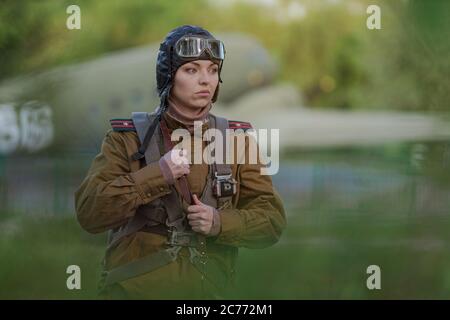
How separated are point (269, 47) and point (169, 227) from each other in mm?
2362

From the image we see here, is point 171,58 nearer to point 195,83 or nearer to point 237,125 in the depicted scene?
point 195,83

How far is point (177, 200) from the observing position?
206 centimetres

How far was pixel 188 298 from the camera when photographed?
222 cm

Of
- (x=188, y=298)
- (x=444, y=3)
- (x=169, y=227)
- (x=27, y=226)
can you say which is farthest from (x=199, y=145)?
(x=444, y=3)

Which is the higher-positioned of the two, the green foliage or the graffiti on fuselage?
the green foliage

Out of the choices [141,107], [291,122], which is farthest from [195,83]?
[291,122]

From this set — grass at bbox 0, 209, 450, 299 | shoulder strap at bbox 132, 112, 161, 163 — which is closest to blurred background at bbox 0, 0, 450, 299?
grass at bbox 0, 209, 450, 299

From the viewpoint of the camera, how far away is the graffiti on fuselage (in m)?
3.81

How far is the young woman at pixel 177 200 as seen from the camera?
2.02 m

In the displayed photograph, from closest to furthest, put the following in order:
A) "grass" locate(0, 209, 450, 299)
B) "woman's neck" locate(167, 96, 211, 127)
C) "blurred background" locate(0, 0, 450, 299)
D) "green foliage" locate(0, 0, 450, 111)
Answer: "woman's neck" locate(167, 96, 211, 127)
"grass" locate(0, 209, 450, 299)
"blurred background" locate(0, 0, 450, 299)
"green foliage" locate(0, 0, 450, 111)

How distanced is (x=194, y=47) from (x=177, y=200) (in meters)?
0.40

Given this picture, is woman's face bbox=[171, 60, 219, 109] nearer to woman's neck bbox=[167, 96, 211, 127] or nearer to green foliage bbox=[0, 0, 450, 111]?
woman's neck bbox=[167, 96, 211, 127]

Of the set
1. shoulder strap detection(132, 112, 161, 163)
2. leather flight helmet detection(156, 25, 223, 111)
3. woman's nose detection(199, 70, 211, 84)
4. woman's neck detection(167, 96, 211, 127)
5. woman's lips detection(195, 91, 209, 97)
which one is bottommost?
shoulder strap detection(132, 112, 161, 163)

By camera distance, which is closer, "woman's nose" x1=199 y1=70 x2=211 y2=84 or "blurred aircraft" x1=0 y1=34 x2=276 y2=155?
"woman's nose" x1=199 y1=70 x2=211 y2=84
